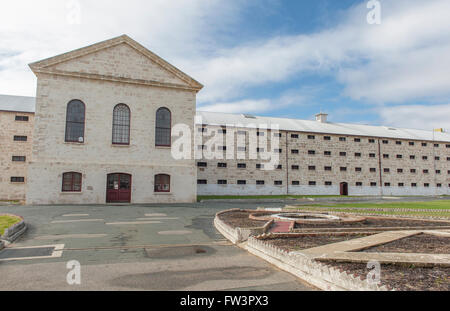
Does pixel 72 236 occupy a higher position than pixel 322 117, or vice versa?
pixel 322 117

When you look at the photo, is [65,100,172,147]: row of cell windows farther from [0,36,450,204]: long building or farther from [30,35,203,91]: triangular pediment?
[30,35,203,91]: triangular pediment

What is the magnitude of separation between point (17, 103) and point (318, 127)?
35.0 m

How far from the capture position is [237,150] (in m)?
33.3

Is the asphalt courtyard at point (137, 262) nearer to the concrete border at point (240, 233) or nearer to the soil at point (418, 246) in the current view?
the concrete border at point (240, 233)

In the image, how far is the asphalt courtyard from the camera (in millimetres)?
5473

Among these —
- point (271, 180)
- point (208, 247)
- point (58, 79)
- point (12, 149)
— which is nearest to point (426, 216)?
point (208, 247)

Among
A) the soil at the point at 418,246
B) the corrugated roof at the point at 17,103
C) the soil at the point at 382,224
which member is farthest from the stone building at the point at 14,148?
the soil at the point at 418,246

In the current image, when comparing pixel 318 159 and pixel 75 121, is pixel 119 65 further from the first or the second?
pixel 318 159

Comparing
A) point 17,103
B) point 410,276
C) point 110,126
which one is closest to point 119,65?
point 110,126

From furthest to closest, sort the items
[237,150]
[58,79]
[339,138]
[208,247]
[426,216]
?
[339,138]
[237,150]
[58,79]
[426,216]
[208,247]

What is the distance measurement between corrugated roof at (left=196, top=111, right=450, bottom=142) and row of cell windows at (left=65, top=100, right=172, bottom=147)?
8.81 m

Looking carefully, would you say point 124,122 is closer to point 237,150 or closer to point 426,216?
point 237,150

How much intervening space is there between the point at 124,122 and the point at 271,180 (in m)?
18.3

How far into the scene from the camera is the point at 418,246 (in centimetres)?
786
